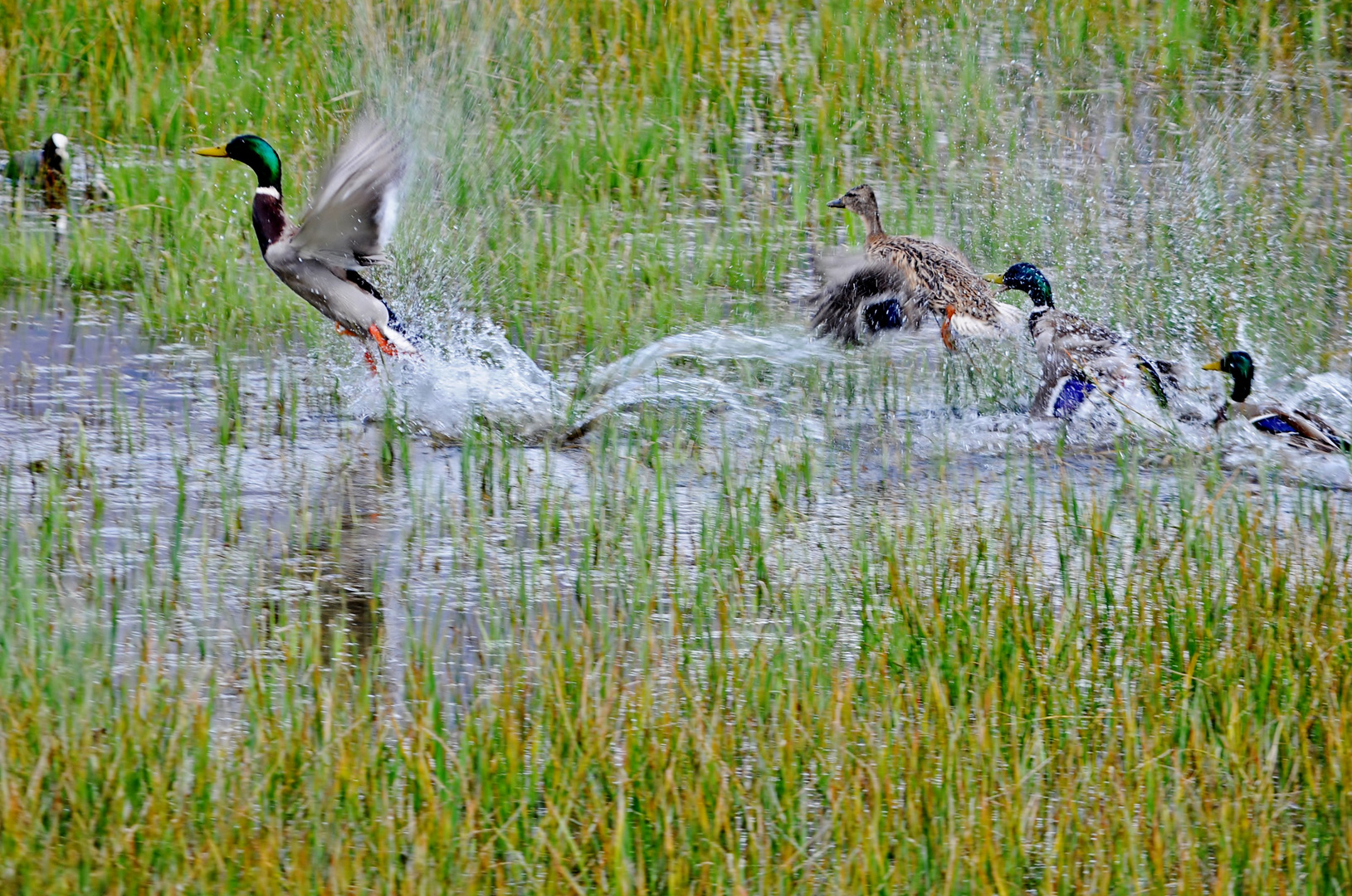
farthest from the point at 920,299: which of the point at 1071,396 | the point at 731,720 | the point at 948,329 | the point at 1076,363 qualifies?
the point at 731,720

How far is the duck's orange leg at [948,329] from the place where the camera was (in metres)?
5.86

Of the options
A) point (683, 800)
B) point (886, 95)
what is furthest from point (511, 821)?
point (886, 95)

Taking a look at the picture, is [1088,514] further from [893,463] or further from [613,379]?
[613,379]

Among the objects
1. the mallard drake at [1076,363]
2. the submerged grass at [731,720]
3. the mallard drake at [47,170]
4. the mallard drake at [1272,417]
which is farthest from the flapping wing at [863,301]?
the mallard drake at [47,170]

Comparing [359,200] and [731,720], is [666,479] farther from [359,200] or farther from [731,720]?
[731,720]

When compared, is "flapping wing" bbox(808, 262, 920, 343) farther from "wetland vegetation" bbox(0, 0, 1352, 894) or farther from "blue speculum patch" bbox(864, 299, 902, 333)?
"wetland vegetation" bbox(0, 0, 1352, 894)

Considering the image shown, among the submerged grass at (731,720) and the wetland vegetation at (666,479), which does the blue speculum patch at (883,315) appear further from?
the submerged grass at (731,720)

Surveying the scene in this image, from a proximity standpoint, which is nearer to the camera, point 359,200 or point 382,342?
point 359,200

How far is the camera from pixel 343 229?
551 cm

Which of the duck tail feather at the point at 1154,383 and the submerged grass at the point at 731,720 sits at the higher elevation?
the duck tail feather at the point at 1154,383

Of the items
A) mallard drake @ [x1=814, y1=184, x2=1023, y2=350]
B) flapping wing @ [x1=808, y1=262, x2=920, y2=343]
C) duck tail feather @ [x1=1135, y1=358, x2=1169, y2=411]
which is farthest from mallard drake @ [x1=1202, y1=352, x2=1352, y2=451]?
flapping wing @ [x1=808, y1=262, x2=920, y2=343]

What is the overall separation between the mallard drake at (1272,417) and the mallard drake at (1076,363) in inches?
8.0

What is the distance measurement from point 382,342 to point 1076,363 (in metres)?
2.25

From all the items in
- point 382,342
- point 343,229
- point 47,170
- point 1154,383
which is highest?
point 47,170
